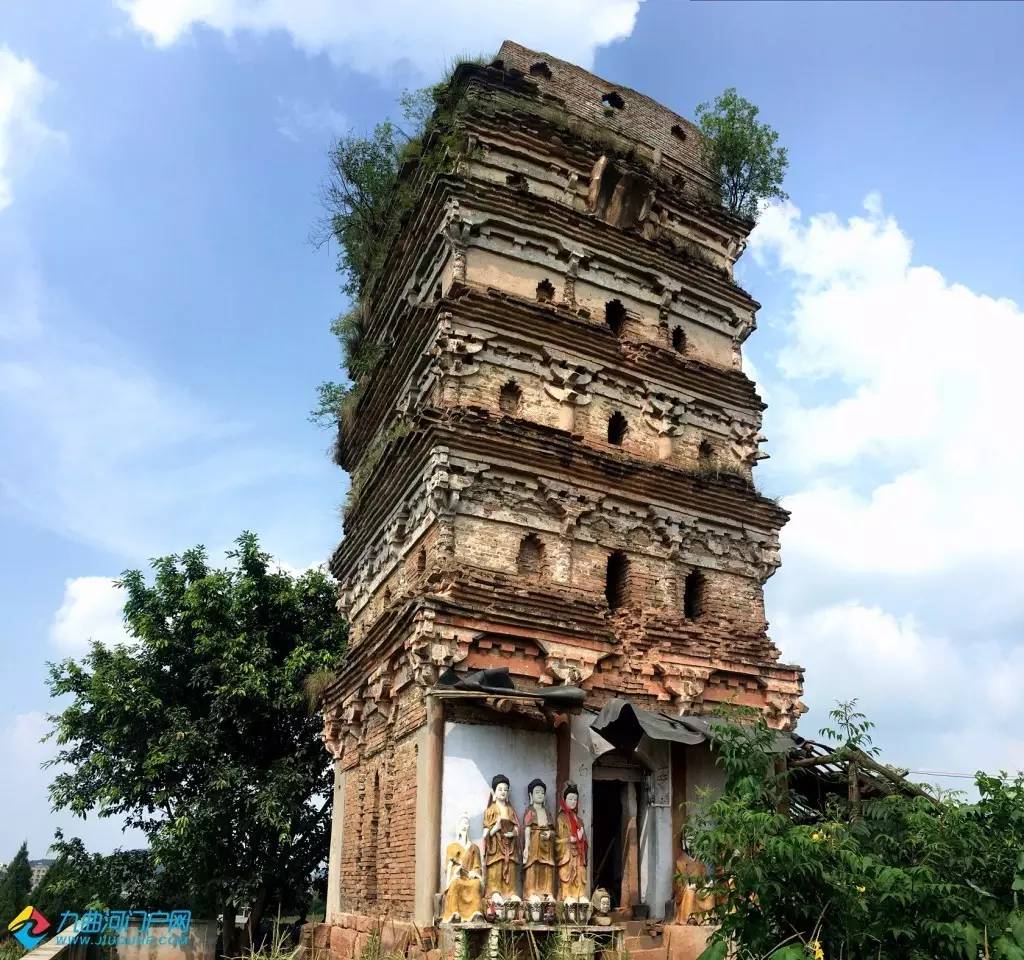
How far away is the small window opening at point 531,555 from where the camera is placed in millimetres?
16078

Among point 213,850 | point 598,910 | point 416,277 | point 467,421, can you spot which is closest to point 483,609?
point 467,421

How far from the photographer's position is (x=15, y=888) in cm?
4062

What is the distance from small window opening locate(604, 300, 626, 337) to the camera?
63.4 feet

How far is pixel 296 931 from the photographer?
2339 centimetres

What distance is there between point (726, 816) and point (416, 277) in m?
14.2

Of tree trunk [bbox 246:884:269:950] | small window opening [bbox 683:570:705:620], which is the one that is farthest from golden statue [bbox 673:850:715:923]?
tree trunk [bbox 246:884:269:950]

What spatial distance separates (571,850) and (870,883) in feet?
21.7

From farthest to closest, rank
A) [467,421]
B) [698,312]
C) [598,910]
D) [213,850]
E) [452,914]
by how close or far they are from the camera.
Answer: [213,850], [698,312], [467,421], [598,910], [452,914]

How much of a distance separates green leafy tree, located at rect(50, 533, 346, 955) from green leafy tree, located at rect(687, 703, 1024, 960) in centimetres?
1695

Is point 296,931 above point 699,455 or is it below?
below

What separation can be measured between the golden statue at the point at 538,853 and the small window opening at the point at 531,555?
386 cm

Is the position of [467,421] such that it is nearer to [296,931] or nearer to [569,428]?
[569,428]

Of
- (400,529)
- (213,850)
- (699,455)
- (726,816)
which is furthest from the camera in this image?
(213,850)

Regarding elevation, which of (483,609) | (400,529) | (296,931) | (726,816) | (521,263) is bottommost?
(296,931)
